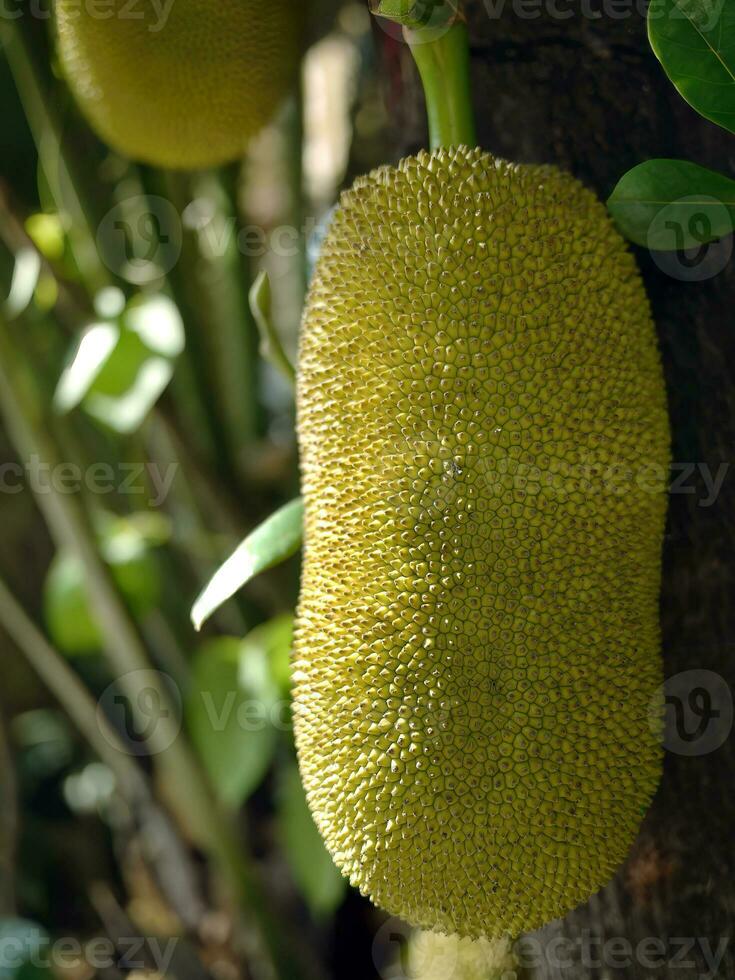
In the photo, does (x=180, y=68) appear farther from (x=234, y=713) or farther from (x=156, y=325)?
(x=234, y=713)

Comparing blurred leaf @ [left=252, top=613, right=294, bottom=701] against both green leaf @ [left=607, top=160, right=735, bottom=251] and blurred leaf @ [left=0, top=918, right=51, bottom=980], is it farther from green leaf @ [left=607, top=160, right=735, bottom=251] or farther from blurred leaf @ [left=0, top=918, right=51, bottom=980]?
green leaf @ [left=607, top=160, right=735, bottom=251]

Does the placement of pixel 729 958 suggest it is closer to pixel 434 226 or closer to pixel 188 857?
pixel 434 226

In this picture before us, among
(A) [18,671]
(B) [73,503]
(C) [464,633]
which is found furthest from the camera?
(A) [18,671]

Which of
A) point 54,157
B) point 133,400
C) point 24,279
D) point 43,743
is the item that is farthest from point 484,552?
point 43,743

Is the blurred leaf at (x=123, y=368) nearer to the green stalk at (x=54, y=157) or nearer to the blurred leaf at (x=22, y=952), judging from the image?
the green stalk at (x=54, y=157)

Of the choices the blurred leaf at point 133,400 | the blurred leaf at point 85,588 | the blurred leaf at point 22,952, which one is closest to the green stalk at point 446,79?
the blurred leaf at point 133,400

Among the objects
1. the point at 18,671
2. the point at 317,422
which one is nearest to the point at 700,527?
the point at 317,422
